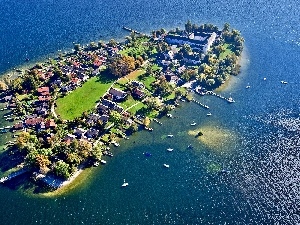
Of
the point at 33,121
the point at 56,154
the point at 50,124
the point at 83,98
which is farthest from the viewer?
the point at 83,98

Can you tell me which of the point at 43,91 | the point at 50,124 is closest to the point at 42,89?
the point at 43,91

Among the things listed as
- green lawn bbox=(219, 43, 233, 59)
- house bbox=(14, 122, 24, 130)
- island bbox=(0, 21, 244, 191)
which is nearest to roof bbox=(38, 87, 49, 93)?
island bbox=(0, 21, 244, 191)

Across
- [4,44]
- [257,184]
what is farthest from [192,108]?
[4,44]

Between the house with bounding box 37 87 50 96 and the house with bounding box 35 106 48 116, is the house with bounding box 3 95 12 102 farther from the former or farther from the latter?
the house with bounding box 35 106 48 116

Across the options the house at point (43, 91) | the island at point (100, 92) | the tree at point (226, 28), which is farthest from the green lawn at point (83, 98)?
the tree at point (226, 28)

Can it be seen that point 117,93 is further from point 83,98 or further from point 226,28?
point 226,28

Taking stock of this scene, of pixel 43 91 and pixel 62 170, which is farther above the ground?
pixel 43 91

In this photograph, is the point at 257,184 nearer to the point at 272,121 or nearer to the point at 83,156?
the point at 272,121
